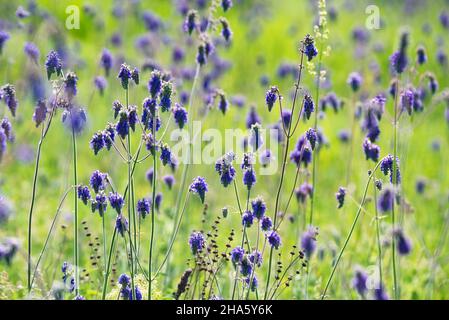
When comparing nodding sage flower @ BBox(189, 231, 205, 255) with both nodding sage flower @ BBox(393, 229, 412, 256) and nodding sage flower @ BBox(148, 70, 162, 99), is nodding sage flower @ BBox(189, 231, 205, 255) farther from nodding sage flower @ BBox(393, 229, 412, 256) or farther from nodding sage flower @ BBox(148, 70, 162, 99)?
nodding sage flower @ BBox(393, 229, 412, 256)

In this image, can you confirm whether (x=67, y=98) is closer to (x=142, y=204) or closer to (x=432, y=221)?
(x=142, y=204)

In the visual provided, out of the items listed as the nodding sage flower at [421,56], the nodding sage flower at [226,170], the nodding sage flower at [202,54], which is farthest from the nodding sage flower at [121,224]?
the nodding sage flower at [421,56]

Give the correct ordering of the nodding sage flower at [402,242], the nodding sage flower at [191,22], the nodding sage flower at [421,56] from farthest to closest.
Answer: the nodding sage flower at [421,56]
the nodding sage flower at [191,22]
the nodding sage flower at [402,242]

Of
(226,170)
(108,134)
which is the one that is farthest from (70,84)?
(226,170)

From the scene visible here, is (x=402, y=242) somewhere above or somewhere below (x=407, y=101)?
below

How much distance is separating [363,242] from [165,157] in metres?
2.59

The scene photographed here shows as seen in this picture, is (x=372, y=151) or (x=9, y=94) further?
(x=372, y=151)

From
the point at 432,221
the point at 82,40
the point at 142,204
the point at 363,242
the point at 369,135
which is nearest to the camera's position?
the point at 142,204

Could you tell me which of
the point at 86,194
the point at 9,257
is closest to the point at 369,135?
the point at 86,194

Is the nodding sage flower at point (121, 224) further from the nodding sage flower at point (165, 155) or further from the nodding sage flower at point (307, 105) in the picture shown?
the nodding sage flower at point (307, 105)

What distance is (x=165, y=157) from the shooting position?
10.4 ft

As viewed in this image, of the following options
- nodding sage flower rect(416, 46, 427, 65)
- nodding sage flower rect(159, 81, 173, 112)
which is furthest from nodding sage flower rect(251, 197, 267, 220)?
nodding sage flower rect(416, 46, 427, 65)

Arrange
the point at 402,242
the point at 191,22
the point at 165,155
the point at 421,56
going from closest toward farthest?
the point at 402,242 < the point at 165,155 < the point at 191,22 < the point at 421,56

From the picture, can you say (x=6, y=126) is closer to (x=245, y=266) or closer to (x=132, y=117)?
(x=132, y=117)
